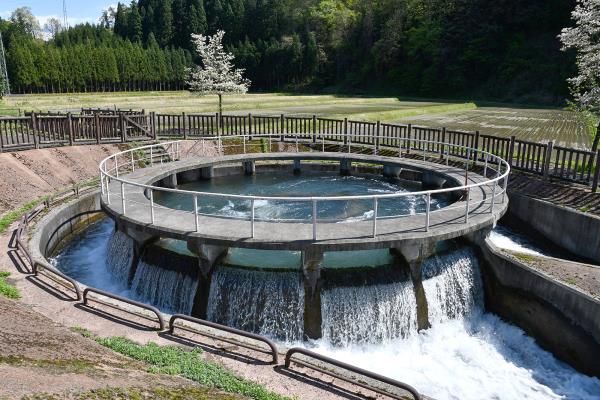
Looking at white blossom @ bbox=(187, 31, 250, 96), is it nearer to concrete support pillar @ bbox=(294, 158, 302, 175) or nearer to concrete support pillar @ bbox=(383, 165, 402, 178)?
concrete support pillar @ bbox=(294, 158, 302, 175)

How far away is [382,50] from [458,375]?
91.5m

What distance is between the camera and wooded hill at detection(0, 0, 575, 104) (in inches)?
3100

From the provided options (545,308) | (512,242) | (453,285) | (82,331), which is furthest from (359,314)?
(512,242)

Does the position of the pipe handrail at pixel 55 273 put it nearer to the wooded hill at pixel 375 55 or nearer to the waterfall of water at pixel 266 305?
the waterfall of water at pixel 266 305

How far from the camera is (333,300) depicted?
1161cm

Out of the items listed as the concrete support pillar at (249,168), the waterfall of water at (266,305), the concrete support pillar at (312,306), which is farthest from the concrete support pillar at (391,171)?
the waterfall of water at (266,305)

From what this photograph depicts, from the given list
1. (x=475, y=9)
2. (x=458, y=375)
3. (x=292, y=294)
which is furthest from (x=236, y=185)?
(x=475, y=9)

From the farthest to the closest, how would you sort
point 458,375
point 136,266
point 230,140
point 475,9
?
point 475,9
point 230,140
point 136,266
point 458,375

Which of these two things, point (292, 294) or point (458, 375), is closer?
point (458, 375)

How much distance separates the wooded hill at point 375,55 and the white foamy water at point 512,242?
194 ft

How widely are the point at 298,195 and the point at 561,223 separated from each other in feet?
31.9

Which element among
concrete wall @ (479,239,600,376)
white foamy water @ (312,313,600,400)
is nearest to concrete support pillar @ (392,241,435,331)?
white foamy water @ (312,313,600,400)

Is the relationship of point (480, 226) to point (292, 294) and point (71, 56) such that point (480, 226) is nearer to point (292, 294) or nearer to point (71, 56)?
point (292, 294)

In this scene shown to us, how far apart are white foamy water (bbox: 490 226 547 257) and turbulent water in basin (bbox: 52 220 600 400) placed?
15.9 ft
